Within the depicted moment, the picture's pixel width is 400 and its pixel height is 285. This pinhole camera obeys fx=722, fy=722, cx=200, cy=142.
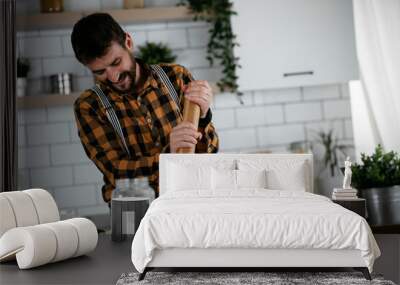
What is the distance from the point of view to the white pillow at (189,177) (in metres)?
4.75

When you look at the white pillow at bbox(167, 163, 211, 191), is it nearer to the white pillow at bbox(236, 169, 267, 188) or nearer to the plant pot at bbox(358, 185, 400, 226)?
the white pillow at bbox(236, 169, 267, 188)

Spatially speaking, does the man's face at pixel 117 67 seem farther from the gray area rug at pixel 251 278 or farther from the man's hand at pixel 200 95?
the gray area rug at pixel 251 278

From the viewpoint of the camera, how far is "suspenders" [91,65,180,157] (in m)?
5.29

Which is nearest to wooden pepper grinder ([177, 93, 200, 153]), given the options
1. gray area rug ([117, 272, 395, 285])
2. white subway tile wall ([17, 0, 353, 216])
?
gray area rug ([117, 272, 395, 285])

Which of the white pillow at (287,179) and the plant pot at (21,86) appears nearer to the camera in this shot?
the white pillow at (287,179)

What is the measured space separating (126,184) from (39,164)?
2.12 metres

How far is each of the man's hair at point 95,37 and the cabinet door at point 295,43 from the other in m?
1.63

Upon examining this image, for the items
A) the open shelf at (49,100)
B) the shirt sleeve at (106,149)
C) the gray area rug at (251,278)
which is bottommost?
the gray area rug at (251,278)

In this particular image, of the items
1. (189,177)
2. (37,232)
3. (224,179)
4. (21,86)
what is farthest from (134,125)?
(21,86)

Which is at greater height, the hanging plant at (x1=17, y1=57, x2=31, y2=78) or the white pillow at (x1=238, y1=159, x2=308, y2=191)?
the hanging plant at (x1=17, y1=57, x2=31, y2=78)

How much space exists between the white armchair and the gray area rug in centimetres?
53

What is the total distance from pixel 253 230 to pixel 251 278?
261 mm

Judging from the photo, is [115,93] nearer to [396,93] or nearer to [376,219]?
[376,219]

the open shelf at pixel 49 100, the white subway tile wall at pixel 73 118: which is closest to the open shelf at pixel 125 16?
the white subway tile wall at pixel 73 118
